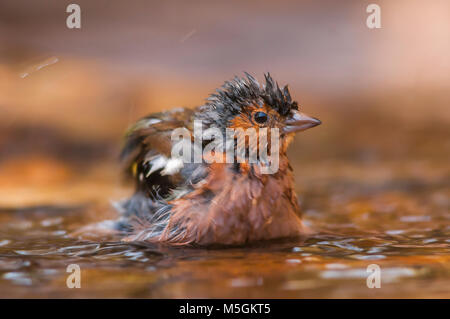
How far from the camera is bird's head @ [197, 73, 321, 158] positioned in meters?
4.05

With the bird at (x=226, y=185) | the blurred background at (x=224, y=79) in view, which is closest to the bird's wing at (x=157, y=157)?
the bird at (x=226, y=185)

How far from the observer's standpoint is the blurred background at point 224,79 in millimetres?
6754

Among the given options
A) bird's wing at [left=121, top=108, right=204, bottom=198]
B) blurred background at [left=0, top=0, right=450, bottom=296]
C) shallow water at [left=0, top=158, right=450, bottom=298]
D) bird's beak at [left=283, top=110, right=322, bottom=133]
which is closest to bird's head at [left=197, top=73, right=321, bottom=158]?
bird's beak at [left=283, top=110, right=322, bottom=133]

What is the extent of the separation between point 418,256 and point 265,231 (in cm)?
93

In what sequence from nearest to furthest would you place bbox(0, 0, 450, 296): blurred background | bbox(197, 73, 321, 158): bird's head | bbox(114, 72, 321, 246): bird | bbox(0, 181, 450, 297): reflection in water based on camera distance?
bbox(0, 181, 450, 297): reflection in water < bbox(114, 72, 321, 246): bird < bbox(197, 73, 321, 158): bird's head < bbox(0, 0, 450, 296): blurred background

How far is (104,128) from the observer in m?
8.42

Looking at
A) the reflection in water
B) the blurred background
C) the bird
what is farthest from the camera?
the blurred background

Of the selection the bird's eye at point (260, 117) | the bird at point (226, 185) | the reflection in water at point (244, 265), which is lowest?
the reflection in water at point (244, 265)

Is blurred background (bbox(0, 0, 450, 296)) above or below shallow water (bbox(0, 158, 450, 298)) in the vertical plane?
above

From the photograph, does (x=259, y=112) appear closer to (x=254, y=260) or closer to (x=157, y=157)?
(x=157, y=157)

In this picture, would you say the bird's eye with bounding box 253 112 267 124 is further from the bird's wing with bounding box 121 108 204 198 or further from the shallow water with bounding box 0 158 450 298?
the shallow water with bounding box 0 158 450 298

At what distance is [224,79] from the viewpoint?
31.9 feet

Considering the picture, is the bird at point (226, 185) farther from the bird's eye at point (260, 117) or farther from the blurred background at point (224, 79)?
the blurred background at point (224, 79)

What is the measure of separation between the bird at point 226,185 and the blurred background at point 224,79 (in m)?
1.40
